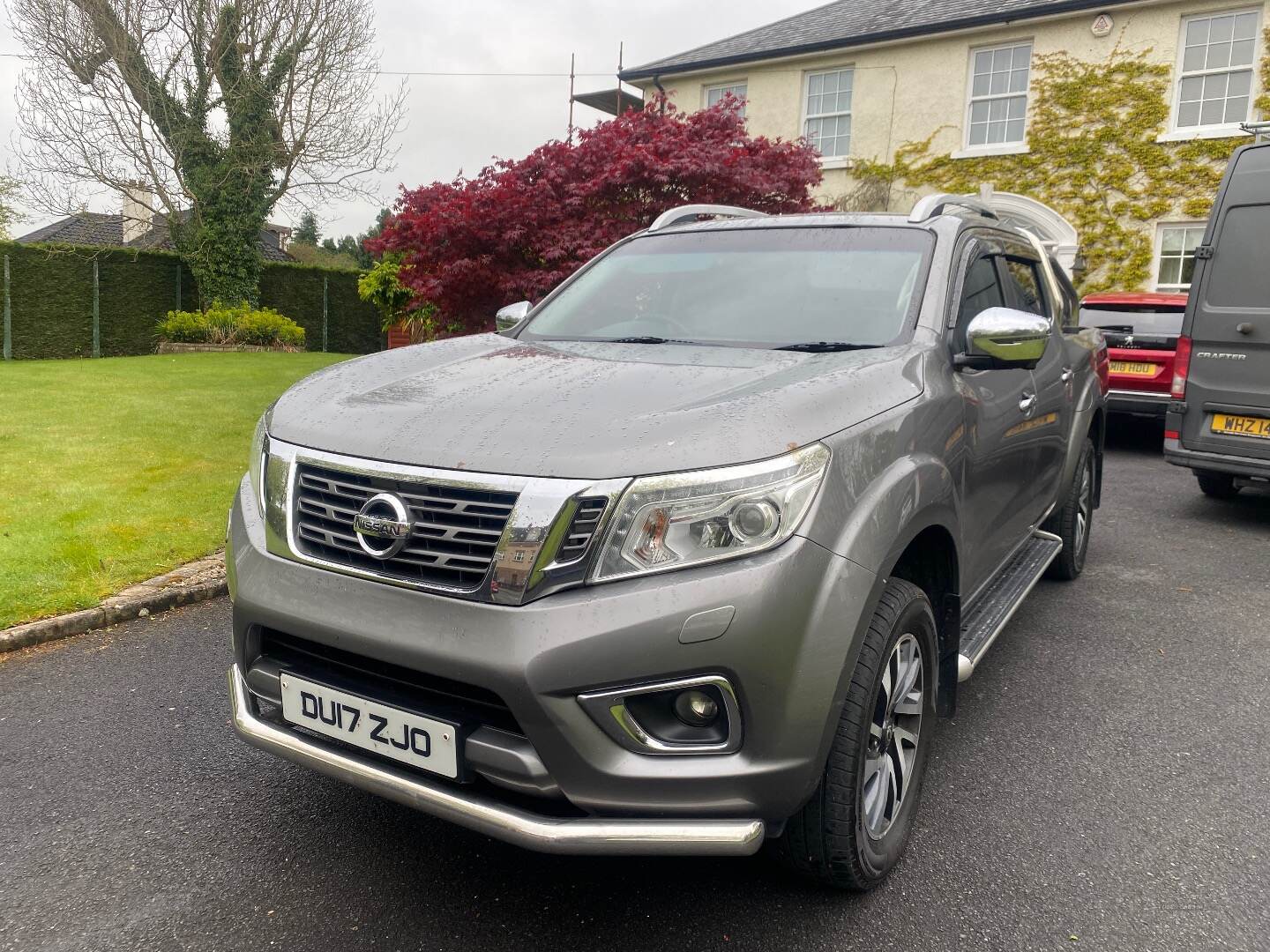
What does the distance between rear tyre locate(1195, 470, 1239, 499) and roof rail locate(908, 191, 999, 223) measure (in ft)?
15.3

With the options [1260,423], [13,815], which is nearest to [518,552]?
[13,815]

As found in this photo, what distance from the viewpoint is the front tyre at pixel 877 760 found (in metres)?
2.20

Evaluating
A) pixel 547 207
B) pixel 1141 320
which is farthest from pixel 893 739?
pixel 1141 320

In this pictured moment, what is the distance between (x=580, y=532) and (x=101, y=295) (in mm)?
21145

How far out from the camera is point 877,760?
2473mm

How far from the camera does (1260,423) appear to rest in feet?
21.6

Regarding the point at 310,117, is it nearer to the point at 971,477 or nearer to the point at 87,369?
the point at 87,369

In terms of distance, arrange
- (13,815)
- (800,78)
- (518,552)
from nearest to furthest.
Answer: (518,552), (13,815), (800,78)

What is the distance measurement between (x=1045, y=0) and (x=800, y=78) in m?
4.54

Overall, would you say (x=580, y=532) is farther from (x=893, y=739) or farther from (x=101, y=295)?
(x=101, y=295)

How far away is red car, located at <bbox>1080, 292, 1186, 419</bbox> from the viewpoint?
375 inches

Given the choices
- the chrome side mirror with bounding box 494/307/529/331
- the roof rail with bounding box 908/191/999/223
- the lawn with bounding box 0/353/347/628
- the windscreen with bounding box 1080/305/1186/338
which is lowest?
the lawn with bounding box 0/353/347/628

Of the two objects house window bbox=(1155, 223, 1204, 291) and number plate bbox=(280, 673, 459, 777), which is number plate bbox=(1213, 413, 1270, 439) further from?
house window bbox=(1155, 223, 1204, 291)

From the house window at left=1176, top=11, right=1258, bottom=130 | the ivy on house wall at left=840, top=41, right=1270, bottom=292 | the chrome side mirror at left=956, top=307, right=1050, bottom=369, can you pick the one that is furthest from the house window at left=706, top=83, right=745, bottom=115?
the chrome side mirror at left=956, top=307, right=1050, bottom=369
